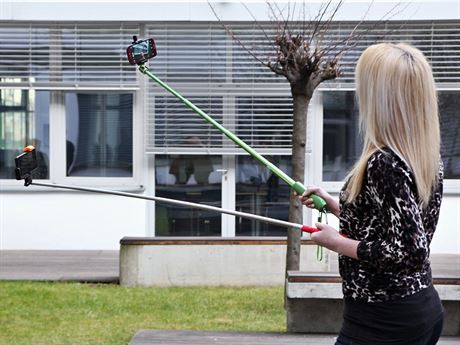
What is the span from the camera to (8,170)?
11.3 metres

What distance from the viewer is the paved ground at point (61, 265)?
8.52 metres

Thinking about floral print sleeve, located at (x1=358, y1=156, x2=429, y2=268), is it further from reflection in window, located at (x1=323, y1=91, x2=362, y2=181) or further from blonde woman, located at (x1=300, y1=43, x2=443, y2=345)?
reflection in window, located at (x1=323, y1=91, x2=362, y2=181)

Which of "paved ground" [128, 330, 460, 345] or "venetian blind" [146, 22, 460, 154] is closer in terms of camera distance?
"paved ground" [128, 330, 460, 345]

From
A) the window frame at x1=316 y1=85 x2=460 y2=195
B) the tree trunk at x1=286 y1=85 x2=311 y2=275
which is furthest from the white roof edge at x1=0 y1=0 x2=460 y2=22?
the tree trunk at x1=286 y1=85 x2=311 y2=275

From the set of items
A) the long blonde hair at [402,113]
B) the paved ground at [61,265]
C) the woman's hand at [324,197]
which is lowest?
the paved ground at [61,265]

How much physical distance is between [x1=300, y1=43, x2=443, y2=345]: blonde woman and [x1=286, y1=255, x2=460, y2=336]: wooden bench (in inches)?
122

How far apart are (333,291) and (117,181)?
6357 millimetres

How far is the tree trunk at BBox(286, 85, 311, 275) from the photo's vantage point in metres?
6.66

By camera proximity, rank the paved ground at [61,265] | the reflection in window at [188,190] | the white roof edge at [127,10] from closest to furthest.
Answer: the paved ground at [61,265] → the white roof edge at [127,10] → the reflection in window at [188,190]

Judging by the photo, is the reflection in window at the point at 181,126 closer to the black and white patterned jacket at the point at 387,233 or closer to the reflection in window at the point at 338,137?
the reflection in window at the point at 338,137

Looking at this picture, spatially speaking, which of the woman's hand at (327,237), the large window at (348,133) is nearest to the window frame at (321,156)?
the large window at (348,133)

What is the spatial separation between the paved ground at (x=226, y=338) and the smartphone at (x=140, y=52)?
2.31 metres

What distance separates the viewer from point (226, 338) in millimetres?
5426

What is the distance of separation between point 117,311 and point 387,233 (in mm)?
4795
